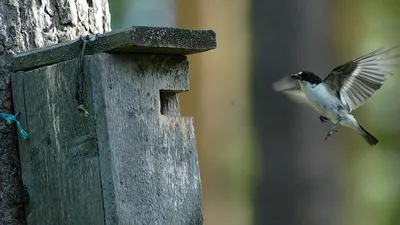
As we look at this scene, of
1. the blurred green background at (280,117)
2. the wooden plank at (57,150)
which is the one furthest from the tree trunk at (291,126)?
the wooden plank at (57,150)

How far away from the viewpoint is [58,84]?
2.54 metres

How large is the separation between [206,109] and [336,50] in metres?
1.21

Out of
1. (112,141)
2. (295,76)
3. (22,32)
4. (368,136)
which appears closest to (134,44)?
(112,141)

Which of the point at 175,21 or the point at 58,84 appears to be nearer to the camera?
the point at 58,84

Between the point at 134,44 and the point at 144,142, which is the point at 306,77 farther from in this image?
the point at 134,44

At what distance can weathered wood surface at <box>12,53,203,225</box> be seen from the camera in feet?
7.98

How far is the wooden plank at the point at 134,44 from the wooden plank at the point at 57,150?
0.11ft

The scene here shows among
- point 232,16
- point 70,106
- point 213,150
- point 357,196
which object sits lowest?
point 357,196

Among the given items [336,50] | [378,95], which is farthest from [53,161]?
[378,95]

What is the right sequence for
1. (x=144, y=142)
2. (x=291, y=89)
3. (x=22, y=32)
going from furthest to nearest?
1. (x=291, y=89)
2. (x=22, y=32)
3. (x=144, y=142)

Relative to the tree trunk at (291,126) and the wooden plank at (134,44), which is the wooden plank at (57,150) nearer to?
the wooden plank at (134,44)

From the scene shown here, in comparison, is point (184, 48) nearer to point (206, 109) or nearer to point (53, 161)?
point (53, 161)

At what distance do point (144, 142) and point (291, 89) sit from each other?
1.87 meters

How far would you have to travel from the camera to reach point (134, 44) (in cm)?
237
